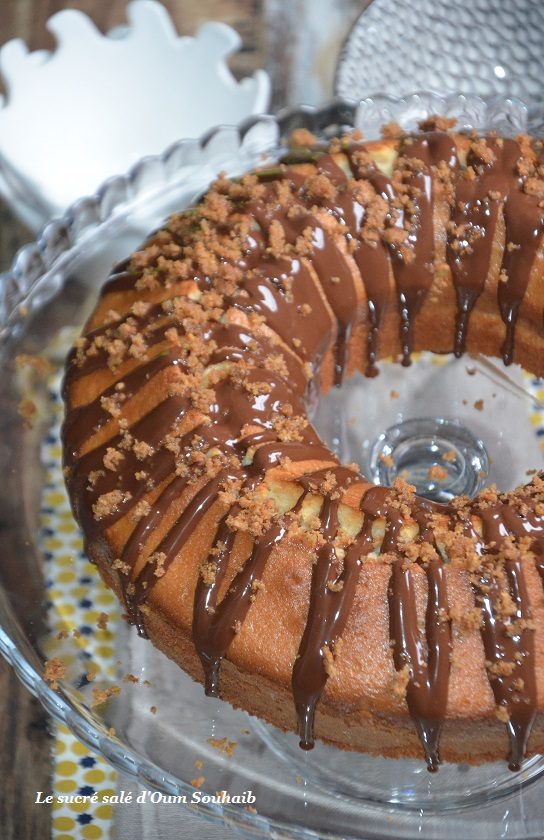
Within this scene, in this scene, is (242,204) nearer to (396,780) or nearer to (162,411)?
(162,411)

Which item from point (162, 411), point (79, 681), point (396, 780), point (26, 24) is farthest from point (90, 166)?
point (396, 780)

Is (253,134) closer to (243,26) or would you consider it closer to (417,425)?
(417,425)

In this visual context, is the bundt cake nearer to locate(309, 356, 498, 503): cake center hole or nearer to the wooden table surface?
locate(309, 356, 498, 503): cake center hole

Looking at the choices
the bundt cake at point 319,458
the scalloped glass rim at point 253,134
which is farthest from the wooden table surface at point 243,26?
the bundt cake at point 319,458

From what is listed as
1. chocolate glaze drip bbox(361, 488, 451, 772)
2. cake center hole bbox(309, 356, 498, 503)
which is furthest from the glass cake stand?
chocolate glaze drip bbox(361, 488, 451, 772)

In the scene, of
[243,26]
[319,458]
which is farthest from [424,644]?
[243,26]

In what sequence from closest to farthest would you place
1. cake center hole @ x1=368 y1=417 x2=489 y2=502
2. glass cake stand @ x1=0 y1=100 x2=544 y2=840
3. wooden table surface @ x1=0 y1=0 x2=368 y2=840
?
glass cake stand @ x1=0 y1=100 x2=544 y2=840 → cake center hole @ x1=368 y1=417 x2=489 y2=502 → wooden table surface @ x1=0 y1=0 x2=368 y2=840
